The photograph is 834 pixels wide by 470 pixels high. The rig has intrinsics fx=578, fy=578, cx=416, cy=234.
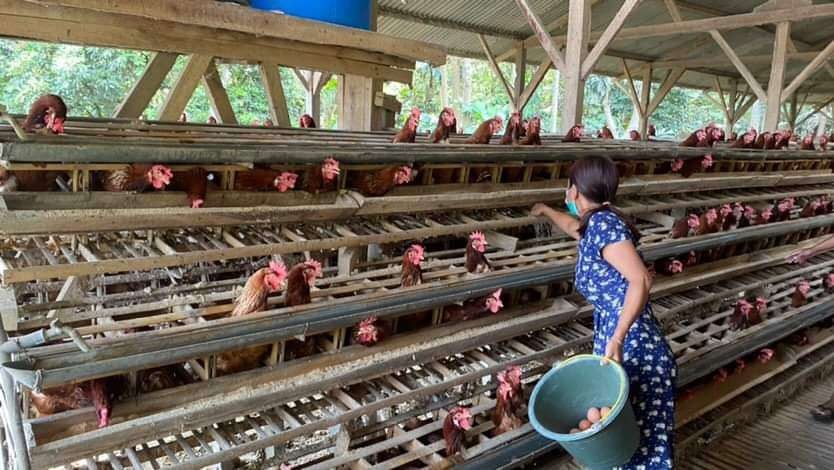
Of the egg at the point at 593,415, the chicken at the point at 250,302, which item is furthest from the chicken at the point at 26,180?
the egg at the point at 593,415

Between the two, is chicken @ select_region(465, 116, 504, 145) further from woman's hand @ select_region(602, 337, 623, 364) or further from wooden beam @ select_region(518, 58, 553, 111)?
wooden beam @ select_region(518, 58, 553, 111)

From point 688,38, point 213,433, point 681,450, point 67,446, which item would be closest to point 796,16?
point 681,450

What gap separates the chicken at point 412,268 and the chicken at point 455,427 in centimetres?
63

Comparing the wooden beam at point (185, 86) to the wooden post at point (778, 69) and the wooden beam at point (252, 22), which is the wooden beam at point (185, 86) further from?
the wooden post at point (778, 69)

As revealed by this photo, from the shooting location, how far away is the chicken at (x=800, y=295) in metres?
5.42

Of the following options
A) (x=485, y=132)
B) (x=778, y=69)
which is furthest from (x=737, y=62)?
(x=485, y=132)

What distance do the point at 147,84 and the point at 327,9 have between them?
1.22 metres

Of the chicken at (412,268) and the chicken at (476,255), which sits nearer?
the chicken at (412,268)

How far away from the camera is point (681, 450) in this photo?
429 cm

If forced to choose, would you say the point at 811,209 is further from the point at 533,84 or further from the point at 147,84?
the point at 147,84

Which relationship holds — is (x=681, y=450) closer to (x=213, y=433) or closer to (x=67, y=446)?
(x=213, y=433)

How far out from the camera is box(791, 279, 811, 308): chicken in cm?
542

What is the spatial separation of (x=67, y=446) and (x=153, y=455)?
493mm

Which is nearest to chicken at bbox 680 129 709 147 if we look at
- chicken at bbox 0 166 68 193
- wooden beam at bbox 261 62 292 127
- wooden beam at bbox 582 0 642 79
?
wooden beam at bbox 582 0 642 79
